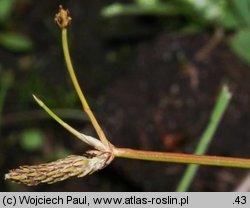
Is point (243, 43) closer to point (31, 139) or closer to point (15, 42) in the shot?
point (31, 139)

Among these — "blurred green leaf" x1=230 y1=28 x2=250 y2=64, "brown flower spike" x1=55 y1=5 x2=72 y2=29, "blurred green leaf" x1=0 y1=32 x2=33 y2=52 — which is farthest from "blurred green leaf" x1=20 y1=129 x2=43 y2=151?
"brown flower spike" x1=55 y1=5 x2=72 y2=29

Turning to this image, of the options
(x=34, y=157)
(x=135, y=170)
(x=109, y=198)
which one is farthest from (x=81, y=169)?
(x=34, y=157)

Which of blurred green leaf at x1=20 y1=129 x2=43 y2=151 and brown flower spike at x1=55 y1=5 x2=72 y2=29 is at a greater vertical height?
blurred green leaf at x1=20 y1=129 x2=43 y2=151

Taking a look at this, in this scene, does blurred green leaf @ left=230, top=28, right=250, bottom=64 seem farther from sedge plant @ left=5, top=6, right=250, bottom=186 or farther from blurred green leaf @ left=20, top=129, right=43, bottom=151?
sedge plant @ left=5, top=6, right=250, bottom=186

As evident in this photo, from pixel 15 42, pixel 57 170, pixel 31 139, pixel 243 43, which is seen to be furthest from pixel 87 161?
pixel 15 42

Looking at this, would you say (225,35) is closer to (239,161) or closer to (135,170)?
(135,170)

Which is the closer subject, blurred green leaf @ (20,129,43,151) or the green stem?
the green stem
